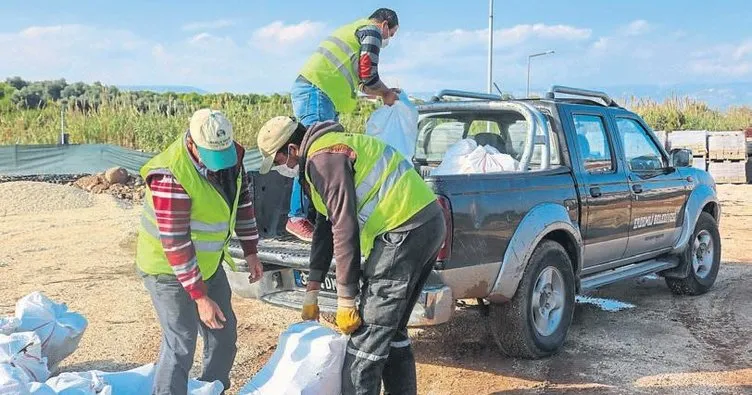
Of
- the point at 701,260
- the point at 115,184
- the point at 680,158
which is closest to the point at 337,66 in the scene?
the point at 680,158

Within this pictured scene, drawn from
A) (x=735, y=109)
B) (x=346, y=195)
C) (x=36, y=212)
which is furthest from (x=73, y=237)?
(x=735, y=109)

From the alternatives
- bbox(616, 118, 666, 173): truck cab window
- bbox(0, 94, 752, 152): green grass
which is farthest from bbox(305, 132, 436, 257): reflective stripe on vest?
bbox(0, 94, 752, 152): green grass

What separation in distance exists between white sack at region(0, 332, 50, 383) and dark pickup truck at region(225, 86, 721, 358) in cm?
142

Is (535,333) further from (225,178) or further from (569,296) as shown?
(225,178)

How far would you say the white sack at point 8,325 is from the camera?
14.2ft

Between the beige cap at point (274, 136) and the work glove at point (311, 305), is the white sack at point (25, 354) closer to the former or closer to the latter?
the work glove at point (311, 305)

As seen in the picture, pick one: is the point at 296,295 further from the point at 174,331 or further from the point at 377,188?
the point at 377,188

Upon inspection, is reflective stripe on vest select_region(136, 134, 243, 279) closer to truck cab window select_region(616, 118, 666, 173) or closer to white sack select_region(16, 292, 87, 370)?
white sack select_region(16, 292, 87, 370)

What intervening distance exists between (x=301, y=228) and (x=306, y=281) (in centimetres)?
34

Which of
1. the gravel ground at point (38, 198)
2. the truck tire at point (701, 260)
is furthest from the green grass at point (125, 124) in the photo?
the truck tire at point (701, 260)

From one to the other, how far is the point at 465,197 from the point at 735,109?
39.1m

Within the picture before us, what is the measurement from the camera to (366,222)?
3719mm

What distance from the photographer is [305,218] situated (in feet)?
16.9

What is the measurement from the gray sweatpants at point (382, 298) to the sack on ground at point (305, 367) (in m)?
0.07
